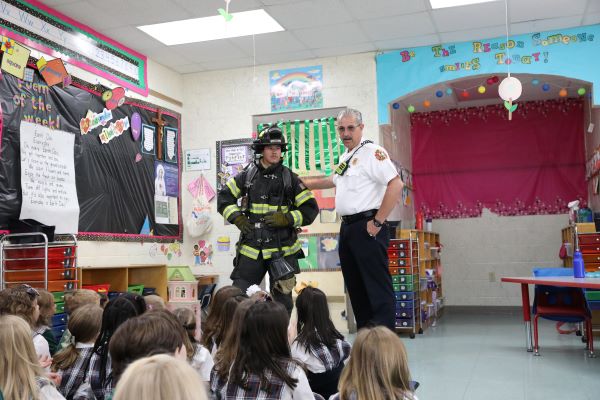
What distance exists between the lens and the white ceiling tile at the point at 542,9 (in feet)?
21.2

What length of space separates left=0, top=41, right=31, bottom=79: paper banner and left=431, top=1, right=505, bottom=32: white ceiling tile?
13.4 ft

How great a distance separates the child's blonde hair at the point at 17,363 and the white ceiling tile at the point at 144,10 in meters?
4.70

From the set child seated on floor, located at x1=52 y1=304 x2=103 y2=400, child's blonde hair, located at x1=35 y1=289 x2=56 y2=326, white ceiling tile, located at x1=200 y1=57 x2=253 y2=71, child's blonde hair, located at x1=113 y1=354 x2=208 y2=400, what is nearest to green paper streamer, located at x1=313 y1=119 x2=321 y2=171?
white ceiling tile, located at x1=200 y1=57 x2=253 y2=71

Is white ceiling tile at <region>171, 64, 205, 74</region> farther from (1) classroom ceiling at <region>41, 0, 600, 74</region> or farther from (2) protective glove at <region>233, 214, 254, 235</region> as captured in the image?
(2) protective glove at <region>233, 214, 254, 235</region>

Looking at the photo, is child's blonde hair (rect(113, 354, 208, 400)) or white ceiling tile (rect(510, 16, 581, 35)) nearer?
child's blonde hair (rect(113, 354, 208, 400))

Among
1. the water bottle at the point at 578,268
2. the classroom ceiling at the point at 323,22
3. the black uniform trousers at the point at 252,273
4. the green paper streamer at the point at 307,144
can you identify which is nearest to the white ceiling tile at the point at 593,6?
the classroom ceiling at the point at 323,22

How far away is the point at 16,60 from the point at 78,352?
3.72 metres

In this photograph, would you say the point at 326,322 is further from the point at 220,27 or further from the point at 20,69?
the point at 220,27

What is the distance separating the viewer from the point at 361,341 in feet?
6.75

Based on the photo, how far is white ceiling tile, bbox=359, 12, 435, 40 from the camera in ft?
22.3

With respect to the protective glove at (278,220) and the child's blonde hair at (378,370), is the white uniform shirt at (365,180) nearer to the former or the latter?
the protective glove at (278,220)

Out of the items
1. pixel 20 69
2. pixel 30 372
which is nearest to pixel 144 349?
pixel 30 372

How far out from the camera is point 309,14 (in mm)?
6594

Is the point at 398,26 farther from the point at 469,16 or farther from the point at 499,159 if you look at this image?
the point at 499,159
